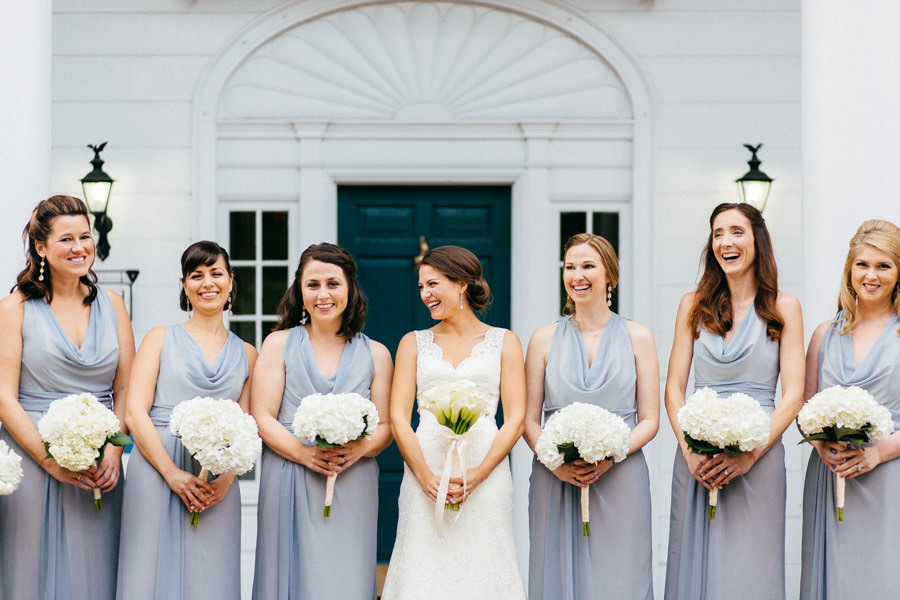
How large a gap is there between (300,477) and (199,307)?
0.90 m

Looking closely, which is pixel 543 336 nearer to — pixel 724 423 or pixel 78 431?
pixel 724 423

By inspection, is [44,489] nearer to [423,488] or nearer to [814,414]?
[423,488]

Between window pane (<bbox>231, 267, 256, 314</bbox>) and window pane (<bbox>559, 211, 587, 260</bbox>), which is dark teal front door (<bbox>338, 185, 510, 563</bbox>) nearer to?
window pane (<bbox>559, 211, 587, 260</bbox>)

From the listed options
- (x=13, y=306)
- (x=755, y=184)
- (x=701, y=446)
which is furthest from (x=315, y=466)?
(x=755, y=184)

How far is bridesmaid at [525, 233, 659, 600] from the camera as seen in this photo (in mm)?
4480

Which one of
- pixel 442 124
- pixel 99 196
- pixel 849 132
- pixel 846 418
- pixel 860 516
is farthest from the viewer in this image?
pixel 442 124

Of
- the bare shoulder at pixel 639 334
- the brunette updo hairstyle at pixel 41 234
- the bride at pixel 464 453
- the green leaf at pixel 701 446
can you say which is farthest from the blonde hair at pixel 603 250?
the brunette updo hairstyle at pixel 41 234

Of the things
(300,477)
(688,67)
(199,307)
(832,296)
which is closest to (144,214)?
(199,307)

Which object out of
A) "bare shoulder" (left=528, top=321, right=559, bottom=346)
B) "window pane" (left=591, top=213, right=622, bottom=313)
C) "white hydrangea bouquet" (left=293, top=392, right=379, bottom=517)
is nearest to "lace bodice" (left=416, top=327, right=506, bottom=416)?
"bare shoulder" (left=528, top=321, right=559, bottom=346)

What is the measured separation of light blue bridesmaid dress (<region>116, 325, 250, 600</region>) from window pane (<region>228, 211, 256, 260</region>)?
2.97 metres

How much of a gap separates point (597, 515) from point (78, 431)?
224 centimetres

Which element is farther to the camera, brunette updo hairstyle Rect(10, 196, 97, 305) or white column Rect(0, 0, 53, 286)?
white column Rect(0, 0, 53, 286)

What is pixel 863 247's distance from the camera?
14.5ft

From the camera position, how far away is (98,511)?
4.54 meters
